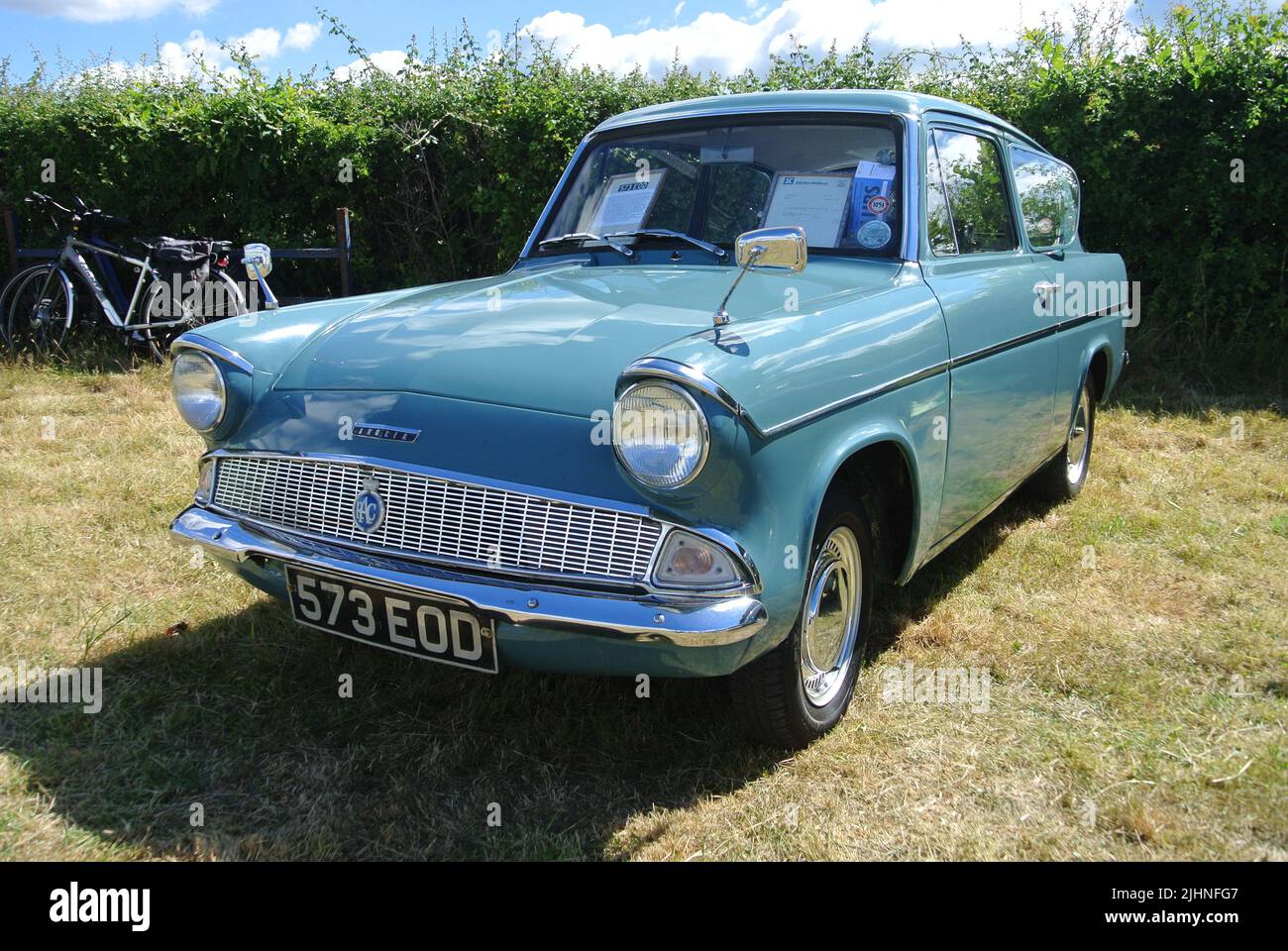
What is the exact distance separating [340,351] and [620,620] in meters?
1.12

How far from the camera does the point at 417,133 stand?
313 inches

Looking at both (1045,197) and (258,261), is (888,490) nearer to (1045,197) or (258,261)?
(1045,197)

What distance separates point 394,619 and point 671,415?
2.55ft

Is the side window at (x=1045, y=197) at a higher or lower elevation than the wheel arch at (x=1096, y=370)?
higher

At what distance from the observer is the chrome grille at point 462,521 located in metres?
2.12

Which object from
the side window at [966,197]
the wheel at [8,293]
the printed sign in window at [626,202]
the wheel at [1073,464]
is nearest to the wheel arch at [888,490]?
the side window at [966,197]

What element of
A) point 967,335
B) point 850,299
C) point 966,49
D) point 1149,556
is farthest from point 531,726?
point 966,49

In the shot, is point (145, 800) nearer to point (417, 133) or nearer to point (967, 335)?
point (967, 335)

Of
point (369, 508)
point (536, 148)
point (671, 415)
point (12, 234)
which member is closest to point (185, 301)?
point (12, 234)

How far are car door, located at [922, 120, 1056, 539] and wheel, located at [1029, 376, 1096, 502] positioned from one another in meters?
0.60

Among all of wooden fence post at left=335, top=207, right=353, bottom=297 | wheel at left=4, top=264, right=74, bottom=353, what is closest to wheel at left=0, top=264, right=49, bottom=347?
wheel at left=4, top=264, right=74, bottom=353

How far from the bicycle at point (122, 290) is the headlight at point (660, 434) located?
548cm

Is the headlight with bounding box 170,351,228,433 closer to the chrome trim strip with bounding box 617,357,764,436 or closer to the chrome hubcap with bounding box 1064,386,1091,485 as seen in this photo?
the chrome trim strip with bounding box 617,357,764,436

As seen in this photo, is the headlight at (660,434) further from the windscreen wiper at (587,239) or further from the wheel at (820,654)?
the windscreen wiper at (587,239)
